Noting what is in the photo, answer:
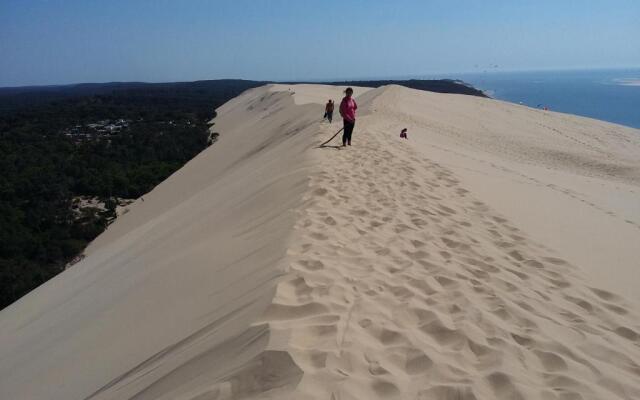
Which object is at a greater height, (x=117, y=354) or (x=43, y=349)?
(x=117, y=354)

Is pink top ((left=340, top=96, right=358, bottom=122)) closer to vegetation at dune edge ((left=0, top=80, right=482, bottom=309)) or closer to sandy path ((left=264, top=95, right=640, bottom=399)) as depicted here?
sandy path ((left=264, top=95, right=640, bottom=399))

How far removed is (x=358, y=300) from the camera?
3.22 metres

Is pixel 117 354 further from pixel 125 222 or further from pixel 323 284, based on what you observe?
pixel 125 222

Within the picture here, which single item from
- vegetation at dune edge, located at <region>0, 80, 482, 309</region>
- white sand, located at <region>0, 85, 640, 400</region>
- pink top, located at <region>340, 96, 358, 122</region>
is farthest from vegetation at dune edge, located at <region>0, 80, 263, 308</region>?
pink top, located at <region>340, 96, 358, 122</region>

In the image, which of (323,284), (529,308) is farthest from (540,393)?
(323,284)

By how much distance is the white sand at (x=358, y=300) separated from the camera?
2.47m

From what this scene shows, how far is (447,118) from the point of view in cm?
2091

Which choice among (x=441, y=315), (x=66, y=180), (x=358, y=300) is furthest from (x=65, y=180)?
(x=441, y=315)

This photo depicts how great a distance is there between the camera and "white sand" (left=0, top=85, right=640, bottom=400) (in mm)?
2467

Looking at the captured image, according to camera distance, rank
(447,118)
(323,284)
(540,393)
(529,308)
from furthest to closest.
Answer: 1. (447,118)
2. (323,284)
3. (529,308)
4. (540,393)

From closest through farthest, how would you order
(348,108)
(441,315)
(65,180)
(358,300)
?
(441,315)
(358,300)
(348,108)
(65,180)

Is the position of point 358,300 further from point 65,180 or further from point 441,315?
point 65,180

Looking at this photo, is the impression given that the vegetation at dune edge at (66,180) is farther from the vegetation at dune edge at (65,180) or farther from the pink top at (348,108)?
the pink top at (348,108)

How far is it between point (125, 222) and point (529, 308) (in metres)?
18.8
